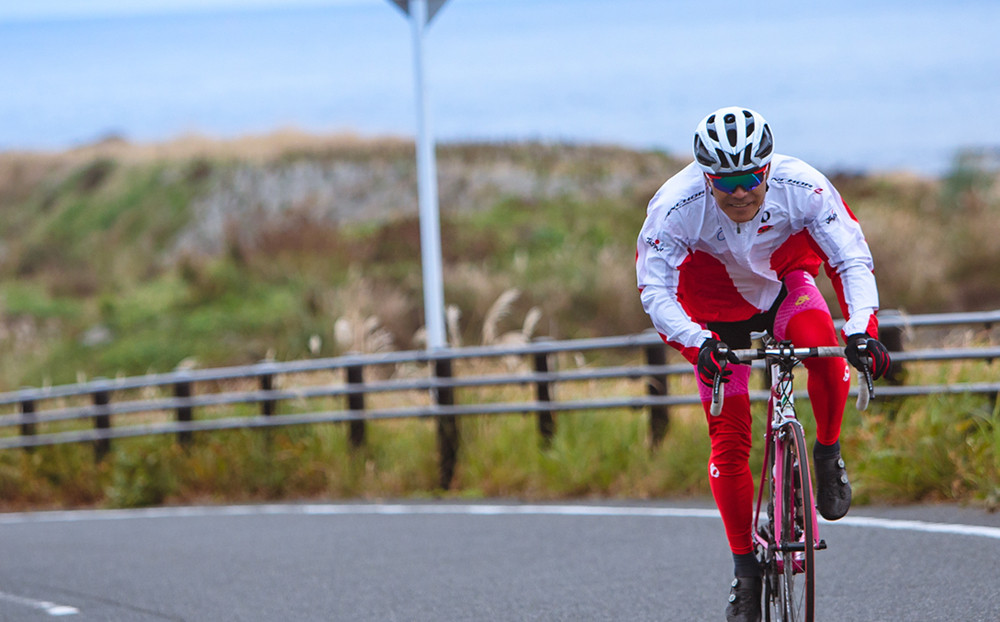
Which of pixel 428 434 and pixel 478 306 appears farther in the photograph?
pixel 478 306

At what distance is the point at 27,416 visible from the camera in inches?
642

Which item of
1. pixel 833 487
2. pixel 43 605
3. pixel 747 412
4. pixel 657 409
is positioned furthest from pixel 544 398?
pixel 833 487

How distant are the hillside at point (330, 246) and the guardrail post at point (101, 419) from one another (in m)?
2.24

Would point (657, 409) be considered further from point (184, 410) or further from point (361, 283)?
point (361, 283)

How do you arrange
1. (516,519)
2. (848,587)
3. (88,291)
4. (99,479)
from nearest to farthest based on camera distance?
1. (848,587)
2. (516,519)
3. (99,479)
4. (88,291)

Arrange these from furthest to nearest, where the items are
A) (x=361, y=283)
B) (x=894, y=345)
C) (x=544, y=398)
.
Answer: (x=361, y=283)
(x=544, y=398)
(x=894, y=345)

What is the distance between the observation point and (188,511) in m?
12.7

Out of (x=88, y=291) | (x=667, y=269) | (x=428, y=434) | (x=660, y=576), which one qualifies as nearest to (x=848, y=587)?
(x=660, y=576)

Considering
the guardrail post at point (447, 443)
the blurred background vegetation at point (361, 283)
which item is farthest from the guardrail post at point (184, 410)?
the guardrail post at point (447, 443)

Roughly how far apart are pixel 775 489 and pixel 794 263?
99 centimetres

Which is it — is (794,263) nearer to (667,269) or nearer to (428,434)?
(667,269)

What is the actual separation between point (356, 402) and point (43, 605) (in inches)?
216

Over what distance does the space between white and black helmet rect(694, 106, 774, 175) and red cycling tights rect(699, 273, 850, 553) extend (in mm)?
788

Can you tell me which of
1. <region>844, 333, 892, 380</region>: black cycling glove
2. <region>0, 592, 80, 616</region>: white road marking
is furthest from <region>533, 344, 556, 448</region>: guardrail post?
<region>844, 333, 892, 380</region>: black cycling glove
